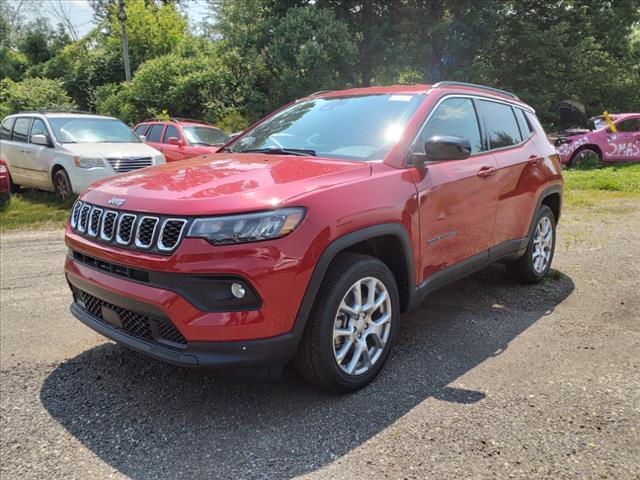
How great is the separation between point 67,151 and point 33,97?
54.4ft

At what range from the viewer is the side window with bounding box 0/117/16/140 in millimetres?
10906

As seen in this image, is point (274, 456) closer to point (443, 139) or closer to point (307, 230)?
point (307, 230)

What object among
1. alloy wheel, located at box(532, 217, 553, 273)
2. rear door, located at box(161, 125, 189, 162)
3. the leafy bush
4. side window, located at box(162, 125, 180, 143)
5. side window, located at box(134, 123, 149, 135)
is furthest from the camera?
the leafy bush

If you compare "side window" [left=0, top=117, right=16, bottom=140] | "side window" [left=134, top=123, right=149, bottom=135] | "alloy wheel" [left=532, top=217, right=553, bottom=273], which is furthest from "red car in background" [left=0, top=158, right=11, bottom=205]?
"alloy wheel" [left=532, top=217, right=553, bottom=273]

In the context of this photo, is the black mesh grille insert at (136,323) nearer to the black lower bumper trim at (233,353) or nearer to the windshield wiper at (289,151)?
the black lower bumper trim at (233,353)

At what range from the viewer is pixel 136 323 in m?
2.79

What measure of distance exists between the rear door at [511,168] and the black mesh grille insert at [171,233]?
2.66m

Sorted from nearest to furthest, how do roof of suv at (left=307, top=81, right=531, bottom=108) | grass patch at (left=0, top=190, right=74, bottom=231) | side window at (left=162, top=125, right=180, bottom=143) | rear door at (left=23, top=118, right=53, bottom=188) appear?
roof of suv at (left=307, top=81, right=531, bottom=108) < grass patch at (left=0, top=190, right=74, bottom=231) < rear door at (left=23, top=118, right=53, bottom=188) < side window at (left=162, top=125, right=180, bottom=143)

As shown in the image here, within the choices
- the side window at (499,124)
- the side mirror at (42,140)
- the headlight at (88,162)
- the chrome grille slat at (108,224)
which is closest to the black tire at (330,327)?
the chrome grille slat at (108,224)

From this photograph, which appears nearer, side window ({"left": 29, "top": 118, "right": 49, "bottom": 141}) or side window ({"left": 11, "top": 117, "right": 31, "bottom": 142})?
side window ({"left": 29, "top": 118, "right": 49, "bottom": 141})

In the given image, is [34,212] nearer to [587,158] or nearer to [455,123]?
[455,123]

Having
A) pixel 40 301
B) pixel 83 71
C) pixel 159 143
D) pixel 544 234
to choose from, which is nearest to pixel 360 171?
pixel 544 234

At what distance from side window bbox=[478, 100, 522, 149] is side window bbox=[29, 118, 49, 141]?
843cm

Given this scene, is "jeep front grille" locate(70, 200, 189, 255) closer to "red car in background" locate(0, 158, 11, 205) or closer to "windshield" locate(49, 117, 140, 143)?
"red car in background" locate(0, 158, 11, 205)
